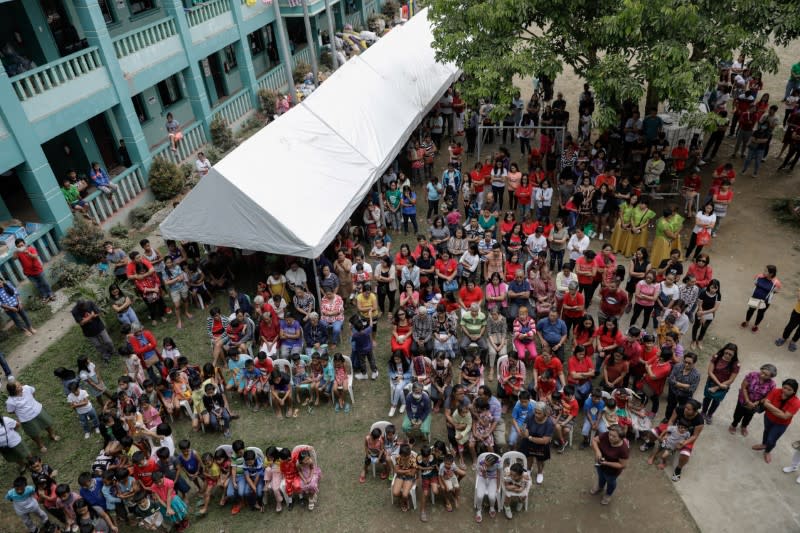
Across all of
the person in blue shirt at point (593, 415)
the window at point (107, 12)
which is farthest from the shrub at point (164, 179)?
the person in blue shirt at point (593, 415)

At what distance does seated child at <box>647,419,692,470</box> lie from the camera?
7770mm

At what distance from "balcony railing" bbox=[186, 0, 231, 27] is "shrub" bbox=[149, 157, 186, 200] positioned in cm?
504

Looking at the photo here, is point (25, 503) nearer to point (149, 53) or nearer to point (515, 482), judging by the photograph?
point (515, 482)

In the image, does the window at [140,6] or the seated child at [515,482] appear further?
the window at [140,6]

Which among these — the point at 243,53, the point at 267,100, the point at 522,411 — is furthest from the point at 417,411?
the point at 243,53

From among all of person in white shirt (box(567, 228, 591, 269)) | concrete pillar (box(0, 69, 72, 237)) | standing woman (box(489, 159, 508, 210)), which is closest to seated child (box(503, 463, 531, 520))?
person in white shirt (box(567, 228, 591, 269))

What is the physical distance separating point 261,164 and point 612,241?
776cm

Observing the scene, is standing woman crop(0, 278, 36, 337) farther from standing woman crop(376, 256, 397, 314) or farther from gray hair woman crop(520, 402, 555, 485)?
gray hair woman crop(520, 402, 555, 485)

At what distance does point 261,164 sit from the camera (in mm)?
11148

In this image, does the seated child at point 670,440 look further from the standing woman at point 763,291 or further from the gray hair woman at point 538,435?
the standing woman at point 763,291

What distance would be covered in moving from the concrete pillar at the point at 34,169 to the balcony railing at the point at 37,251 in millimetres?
209

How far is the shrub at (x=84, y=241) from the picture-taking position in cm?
1276

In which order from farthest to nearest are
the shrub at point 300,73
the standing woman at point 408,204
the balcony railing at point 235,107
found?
the shrub at point 300,73 → the balcony railing at point 235,107 → the standing woman at point 408,204

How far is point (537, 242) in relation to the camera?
11.2m
